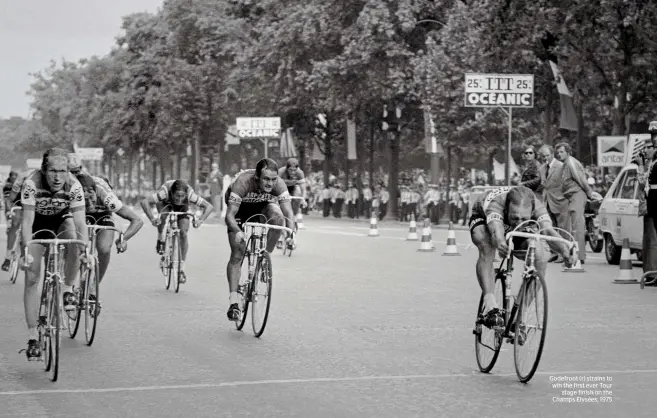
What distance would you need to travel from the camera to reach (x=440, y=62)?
44.9 meters

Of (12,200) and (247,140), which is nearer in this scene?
(12,200)

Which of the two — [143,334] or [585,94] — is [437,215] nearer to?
[585,94]

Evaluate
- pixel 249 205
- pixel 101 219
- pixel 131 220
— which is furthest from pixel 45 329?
pixel 101 219

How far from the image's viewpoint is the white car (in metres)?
21.9

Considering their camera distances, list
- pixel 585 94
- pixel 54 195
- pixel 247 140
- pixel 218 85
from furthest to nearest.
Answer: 1. pixel 247 140
2. pixel 218 85
3. pixel 585 94
4. pixel 54 195

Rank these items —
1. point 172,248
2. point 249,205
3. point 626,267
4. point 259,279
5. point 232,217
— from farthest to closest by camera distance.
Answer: point 626,267, point 172,248, point 249,205, point 232,217, point 259,279

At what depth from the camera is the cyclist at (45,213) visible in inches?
414

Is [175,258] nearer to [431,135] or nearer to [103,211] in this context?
[103,211]

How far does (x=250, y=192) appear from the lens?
1344cm

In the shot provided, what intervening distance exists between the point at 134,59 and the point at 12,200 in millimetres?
57386

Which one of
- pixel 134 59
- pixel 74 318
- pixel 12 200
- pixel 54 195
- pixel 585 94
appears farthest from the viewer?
pixel 134 59

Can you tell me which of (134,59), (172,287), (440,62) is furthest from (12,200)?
(134,59)

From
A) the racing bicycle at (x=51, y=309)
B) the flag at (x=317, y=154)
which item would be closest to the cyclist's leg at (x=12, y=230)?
the racing bicycle at (x=51, y=309)

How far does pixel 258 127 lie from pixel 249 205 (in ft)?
120
